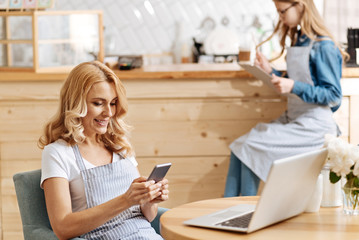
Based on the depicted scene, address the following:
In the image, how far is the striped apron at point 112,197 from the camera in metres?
1.99

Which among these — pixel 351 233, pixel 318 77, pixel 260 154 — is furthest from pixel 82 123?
pixel 318 77

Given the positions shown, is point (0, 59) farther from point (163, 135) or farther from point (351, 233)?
point (351, 233)

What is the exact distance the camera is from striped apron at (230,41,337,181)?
3.05 metres

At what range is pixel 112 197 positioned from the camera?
2053mm

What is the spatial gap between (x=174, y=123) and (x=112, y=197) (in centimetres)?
135

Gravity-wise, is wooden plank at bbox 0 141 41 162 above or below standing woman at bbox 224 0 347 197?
below

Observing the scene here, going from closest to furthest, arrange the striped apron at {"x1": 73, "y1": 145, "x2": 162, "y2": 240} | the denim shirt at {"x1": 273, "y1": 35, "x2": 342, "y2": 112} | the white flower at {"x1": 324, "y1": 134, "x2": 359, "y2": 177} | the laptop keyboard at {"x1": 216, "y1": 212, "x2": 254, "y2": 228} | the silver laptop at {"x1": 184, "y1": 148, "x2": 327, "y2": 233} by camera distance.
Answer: the silver laptop at {"x1": 184, "y1": 148, "x2": 327, "y2": 233}
the laptop keyboard at {"x1": 216, "y1": 212, "x2": 254, "y2": 228}
the white flower at {"x1": 324, "y1": 134, "x2": 359, "y2": 177}
the striped apron at {"x1": 73, "y1": 145, "x2": 162, "y2": 240}
the denim shirt at {"x1": 273, "y1": 35, "x2": 342, "y2": 112}

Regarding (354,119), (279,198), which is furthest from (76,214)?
(354,119)

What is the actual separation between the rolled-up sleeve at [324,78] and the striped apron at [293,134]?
0.17 feet

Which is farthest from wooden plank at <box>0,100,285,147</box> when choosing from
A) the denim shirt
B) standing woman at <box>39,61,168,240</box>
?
standing woman at <box>39,61,168,240</box>

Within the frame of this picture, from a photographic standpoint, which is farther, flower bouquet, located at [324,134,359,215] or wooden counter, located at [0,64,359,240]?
wooden counter, located at [0,64,359,240]

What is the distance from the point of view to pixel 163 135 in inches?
133

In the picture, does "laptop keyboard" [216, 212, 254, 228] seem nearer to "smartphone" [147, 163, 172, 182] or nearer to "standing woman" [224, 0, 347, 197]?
"smartphone" [147, 163, 172, 182]

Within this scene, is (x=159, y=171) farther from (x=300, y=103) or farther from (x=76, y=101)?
(x=300, y=103)
